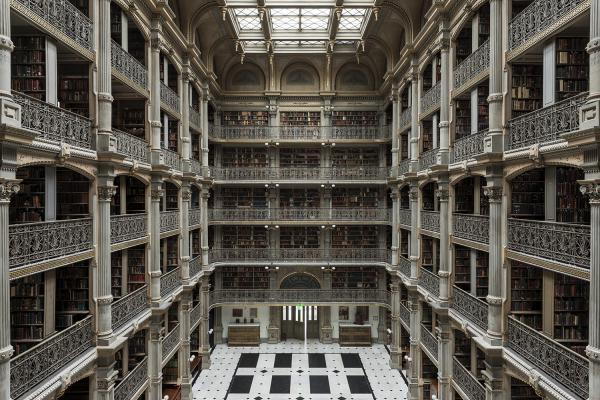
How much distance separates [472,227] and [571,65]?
3661 mm

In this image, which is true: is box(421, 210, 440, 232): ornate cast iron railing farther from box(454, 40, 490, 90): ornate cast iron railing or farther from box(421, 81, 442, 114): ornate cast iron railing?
Answer: box(454, 40, 490, 90): ornate cast iron railing

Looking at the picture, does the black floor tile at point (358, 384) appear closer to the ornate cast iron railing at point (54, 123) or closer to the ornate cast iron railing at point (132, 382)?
the ornate cast iron railing at point (132, 382)

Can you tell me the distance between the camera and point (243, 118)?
61.1 feet

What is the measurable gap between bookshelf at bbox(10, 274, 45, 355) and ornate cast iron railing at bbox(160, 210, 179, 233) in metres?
4.43

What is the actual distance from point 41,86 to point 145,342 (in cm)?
660

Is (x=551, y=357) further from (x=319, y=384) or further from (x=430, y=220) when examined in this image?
(x=319, y=384)

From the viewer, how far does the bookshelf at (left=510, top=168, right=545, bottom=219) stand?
8.30 metres

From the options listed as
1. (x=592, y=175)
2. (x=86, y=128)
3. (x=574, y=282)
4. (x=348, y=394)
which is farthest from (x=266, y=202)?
(x=592, y=175)

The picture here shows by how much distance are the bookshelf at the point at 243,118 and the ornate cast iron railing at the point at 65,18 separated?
36.3 ft

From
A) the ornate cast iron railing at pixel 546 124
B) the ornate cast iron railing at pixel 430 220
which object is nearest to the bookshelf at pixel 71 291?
the ornate cast iron railing at pixel 546 124

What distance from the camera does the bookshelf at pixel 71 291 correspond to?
7.95 meters

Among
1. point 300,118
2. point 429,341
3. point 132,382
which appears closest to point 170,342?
point 132,382

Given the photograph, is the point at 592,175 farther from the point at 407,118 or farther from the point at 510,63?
the point at 407,118

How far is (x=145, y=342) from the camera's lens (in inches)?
419
